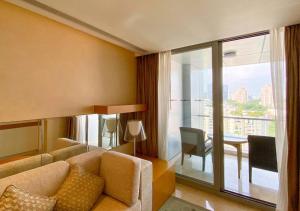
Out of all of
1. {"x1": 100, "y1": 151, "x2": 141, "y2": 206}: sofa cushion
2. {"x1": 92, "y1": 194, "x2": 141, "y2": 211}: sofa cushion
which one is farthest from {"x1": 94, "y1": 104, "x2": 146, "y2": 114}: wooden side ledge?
{"x1": 92, "y1": 194, "x2": 141, "y2": 211}: sofa cushion

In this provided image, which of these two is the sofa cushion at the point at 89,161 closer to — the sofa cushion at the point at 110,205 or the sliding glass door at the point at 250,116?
the sofa cushion at the point at 110,205

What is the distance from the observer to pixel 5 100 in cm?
160

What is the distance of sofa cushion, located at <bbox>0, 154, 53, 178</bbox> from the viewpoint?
1490 millimetres

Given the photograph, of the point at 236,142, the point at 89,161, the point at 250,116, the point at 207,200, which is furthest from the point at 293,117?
the point at 89,161

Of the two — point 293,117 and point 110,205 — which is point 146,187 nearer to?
point 110,205

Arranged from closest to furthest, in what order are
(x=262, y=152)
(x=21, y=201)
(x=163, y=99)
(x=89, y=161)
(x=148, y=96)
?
(x=21, y=201) → (x=89, y=161) → (x=262, y=152) → (x=163, y=99) → (x=148, y=96)

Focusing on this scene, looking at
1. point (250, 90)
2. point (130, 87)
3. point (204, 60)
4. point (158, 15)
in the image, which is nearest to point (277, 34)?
point (250, 90)

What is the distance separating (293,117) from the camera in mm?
1903

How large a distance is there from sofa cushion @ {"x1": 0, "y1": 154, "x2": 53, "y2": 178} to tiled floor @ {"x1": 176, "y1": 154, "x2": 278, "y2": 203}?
2.19 meters

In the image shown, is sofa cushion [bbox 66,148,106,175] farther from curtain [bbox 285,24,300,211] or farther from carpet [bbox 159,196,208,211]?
curtain [bbox 285,24,300,211]

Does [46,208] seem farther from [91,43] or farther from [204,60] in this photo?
[204,60]

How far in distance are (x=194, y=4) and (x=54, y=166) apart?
2.11 metres

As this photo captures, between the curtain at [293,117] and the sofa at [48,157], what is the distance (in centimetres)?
259

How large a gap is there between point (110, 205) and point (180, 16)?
2119mm
